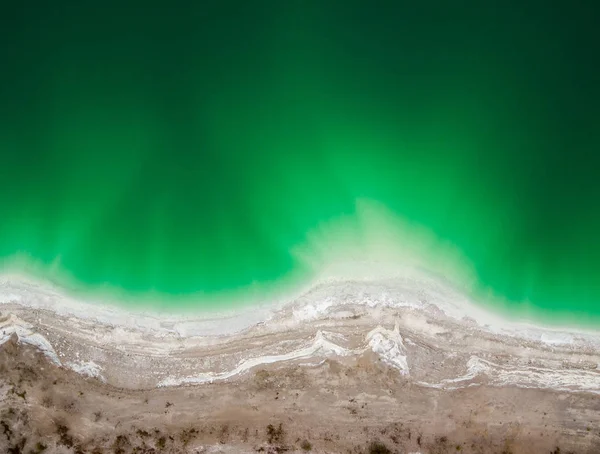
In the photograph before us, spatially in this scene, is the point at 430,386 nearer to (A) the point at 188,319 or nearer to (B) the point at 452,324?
(B) the point at 452,324

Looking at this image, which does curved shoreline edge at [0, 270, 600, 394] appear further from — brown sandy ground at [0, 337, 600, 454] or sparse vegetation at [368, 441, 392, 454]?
sparse vegetation at [368, 441, 392, 454]

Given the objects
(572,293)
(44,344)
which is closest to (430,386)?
(572,293)

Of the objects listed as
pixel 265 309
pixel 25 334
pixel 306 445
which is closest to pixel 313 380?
pixel 306 445

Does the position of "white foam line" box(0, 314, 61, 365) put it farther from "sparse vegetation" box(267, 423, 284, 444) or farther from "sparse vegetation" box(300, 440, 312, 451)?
"sparse vegetation" box(300, 440, 312, 451)

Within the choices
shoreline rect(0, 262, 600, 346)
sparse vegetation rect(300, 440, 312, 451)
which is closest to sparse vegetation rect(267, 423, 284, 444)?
sparse vegetation rect(300, 440, 312, 451)

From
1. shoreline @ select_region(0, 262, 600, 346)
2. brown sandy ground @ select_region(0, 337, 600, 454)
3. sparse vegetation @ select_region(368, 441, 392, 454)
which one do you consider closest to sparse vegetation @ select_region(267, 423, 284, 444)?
brown sandy ground @ select_region(0, 337, 600, 454)

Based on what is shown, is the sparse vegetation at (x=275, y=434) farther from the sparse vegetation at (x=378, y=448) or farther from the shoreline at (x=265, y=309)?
the shoreline at (x=265, y=309)

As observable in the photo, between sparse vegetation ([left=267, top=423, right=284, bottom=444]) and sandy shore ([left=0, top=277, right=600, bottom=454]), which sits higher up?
sandy shore ([left=0, top=277, right=600, bottom=454])

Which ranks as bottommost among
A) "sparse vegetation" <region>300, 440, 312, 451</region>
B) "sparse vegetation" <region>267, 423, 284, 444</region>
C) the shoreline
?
"sparse vegetation" <region>300, 440, 312, 451</region>
